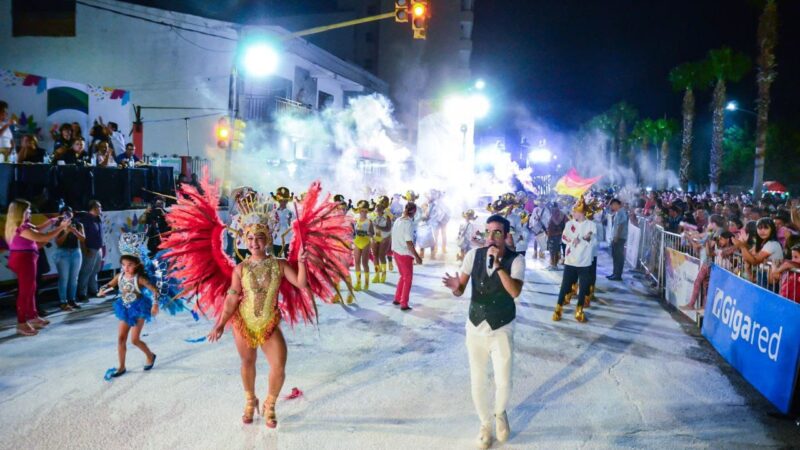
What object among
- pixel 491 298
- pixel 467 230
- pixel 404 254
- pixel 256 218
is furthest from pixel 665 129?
pixel 256 218

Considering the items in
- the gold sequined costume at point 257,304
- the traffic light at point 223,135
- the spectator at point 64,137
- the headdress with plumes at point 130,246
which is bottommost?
the gold sequined costume at point 257,304

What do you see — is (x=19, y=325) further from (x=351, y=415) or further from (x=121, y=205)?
(x=351, y=415)

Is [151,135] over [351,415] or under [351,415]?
over

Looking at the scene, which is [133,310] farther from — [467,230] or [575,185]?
[575,185]

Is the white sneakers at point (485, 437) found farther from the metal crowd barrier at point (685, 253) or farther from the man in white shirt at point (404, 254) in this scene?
the man in white shirt at point (404, 254)

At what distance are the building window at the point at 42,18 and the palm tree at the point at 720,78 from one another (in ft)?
114

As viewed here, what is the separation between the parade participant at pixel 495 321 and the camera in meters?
4.92

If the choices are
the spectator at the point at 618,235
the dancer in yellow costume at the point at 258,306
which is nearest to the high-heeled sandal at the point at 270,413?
the dancer in yellow costume at the point at 258,306

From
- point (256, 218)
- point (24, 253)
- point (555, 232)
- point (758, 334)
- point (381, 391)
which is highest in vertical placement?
point (256, 218)

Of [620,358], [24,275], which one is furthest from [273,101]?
[620,358]

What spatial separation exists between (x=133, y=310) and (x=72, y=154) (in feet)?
21.6

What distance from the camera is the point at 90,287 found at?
11023 mm

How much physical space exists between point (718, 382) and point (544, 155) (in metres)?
71.0

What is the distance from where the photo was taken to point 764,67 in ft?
91.1
